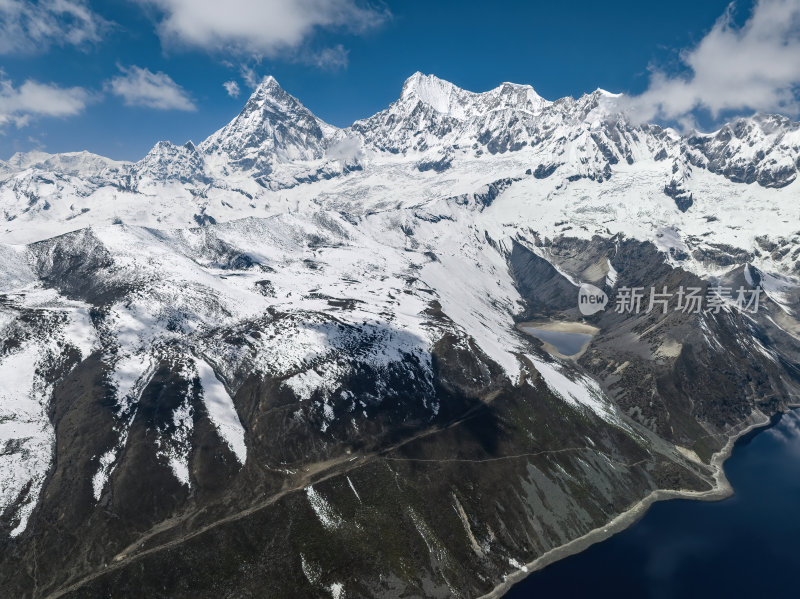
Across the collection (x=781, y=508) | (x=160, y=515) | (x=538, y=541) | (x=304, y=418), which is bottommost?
(x=781, y=508)

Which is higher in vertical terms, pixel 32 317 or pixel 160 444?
pixel 32 317

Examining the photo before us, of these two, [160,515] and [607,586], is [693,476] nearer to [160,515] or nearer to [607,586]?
[607,586]

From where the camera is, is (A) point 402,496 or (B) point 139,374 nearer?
(A) point 402,496

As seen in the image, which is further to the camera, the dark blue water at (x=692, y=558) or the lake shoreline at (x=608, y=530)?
the lake shoreline at (x=608, y=530)

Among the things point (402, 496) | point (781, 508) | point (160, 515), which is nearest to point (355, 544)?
point (402, 496)

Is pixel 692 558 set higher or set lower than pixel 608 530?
lower

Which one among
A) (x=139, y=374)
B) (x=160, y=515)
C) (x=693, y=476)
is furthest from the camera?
(x=693, y=476)

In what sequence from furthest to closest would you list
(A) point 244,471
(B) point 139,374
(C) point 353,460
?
(B) point 139,374 < (C) point 353,460 < (A) point 244,471

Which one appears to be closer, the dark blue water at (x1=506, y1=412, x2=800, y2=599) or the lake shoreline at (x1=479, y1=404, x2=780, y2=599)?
the dark blue water at (x1=506, y1=412, x2=800, y2=599)
